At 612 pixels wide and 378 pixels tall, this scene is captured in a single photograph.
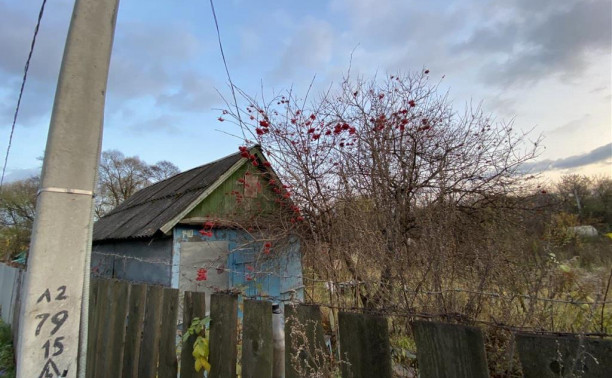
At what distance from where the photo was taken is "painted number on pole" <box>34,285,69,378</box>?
1.29 m

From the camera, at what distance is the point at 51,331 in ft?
4.30

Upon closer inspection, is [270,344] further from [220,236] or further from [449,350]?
[220,236]

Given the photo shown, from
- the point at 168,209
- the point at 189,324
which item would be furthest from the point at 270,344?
the point at 168,209

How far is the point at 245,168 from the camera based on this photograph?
8.69 metres

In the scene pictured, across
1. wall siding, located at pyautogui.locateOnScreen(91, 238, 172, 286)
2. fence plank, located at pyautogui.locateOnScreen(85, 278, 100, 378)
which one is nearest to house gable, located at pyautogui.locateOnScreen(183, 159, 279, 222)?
wall siding, located at pyautogui.locateOnScreen(91, 238, 172, 286)

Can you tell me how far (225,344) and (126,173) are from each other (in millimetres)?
33587

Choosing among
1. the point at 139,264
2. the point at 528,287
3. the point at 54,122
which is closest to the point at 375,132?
the point at 528,287

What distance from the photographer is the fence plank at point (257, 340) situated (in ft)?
5.46

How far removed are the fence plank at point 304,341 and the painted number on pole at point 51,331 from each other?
0.98 m

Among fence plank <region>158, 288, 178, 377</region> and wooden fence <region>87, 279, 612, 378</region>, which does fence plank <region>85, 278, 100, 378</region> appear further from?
fence plank <region>158, 288, 178, 377</region>

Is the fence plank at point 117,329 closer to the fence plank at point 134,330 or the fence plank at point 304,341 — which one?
the fence plank at point 134,330

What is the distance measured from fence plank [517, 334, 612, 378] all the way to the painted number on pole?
1730mm

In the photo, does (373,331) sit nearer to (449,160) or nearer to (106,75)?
(106,75)

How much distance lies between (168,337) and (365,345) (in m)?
1.43
